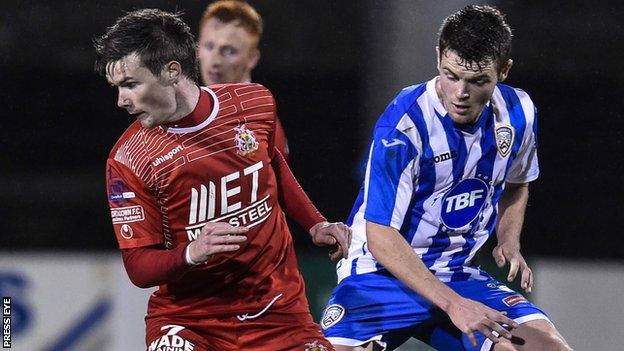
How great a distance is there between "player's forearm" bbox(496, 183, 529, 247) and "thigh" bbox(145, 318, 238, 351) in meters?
1.08

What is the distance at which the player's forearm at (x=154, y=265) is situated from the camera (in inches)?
138

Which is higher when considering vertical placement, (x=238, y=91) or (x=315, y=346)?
(x=238, y=91)

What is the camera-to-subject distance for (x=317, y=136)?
7742mm

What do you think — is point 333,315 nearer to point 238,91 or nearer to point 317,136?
point 238,91

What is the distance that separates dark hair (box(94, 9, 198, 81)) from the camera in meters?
3.64

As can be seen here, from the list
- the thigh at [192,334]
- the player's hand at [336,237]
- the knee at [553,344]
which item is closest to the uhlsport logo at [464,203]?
the player's hand at [336,237]

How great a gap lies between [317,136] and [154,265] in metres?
4.26

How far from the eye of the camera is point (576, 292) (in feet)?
19.5

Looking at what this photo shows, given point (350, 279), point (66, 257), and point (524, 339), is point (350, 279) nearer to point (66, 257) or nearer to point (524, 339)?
point (524, 339)

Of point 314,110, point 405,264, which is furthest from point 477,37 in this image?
point 314,110

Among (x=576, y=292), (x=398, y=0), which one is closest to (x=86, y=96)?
(x=398, y=0)

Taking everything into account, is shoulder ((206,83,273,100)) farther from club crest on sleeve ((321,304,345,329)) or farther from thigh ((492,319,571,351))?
thigh ((492,319,571,351))

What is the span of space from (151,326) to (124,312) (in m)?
2.27

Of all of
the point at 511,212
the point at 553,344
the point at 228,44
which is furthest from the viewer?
the point at 228,44
